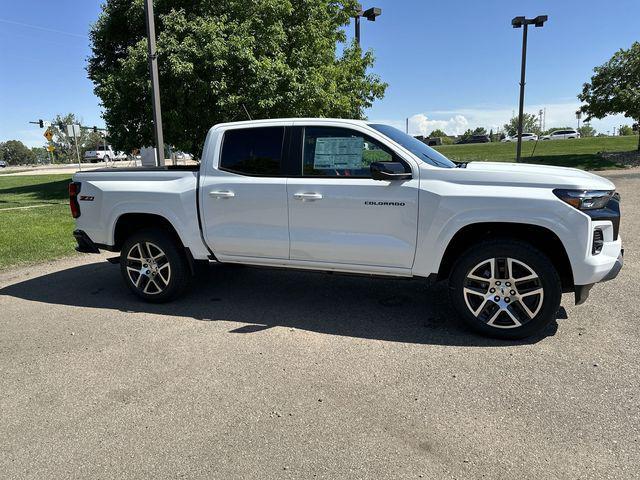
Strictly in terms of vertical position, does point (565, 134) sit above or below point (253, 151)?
above

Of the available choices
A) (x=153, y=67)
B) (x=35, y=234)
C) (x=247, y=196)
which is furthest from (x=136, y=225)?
(x=153, y=67)

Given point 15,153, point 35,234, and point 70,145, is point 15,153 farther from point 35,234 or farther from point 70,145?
point 35,234

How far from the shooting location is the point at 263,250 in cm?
484

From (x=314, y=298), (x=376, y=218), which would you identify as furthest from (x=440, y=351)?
(x=314, y=298)

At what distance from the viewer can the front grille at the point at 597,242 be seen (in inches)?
153

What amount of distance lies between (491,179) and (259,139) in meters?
2.27

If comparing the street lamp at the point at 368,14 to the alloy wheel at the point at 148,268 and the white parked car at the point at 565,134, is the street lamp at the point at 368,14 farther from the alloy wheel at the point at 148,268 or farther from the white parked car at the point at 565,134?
the white parked car at the point at 565,134

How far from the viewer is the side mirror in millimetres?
4141

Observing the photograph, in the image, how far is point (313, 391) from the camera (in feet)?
11.2

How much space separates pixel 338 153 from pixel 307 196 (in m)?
0.52

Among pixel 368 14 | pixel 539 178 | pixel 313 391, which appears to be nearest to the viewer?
pixel 313 391

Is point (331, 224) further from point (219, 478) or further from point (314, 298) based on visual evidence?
point (219, 478)

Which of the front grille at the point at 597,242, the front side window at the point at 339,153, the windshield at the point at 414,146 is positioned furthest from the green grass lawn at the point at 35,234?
the front grille at the point at 597,242

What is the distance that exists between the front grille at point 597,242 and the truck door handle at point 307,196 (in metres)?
2.31
